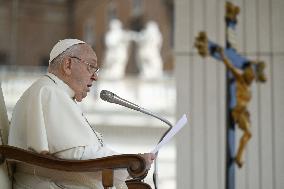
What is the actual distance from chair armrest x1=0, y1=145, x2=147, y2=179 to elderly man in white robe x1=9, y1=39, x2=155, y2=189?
0.13ft

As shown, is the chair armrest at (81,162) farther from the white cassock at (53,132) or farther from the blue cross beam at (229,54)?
the blue cross beam at (229,54)

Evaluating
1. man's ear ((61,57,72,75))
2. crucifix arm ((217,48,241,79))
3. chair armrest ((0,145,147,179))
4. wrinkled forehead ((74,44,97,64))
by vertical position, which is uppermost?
wrinkled forehead ((74,44,97,64))

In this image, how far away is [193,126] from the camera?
9.82 feet

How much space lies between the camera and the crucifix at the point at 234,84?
9.53 feet

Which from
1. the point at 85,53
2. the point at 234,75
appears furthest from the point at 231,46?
the point at 85,53

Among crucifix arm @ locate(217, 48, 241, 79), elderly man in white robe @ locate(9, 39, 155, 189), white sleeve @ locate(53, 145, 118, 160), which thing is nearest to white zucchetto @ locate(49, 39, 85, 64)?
elderly man in white robe @ locate(9, 39, 155, 189)

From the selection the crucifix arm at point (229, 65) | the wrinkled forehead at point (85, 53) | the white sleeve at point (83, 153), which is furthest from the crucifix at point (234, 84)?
the white sleeve at point (83, 153)

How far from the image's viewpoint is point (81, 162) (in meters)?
1.25

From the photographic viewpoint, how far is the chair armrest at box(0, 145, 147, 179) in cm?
119

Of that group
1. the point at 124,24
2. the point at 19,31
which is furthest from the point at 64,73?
the point at 19,31

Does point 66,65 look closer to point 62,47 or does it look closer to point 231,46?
point 62,47

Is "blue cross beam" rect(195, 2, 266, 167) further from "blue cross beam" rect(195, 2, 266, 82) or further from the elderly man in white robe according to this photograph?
the elderly man in white robe

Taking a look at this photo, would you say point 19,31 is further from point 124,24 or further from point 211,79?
point 211,79

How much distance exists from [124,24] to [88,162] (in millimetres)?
14595
